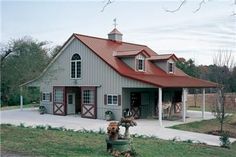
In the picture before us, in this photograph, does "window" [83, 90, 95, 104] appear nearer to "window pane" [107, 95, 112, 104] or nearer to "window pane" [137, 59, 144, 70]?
"window pane" [107, 95, 112, 104]

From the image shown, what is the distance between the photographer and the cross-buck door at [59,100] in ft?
91.8

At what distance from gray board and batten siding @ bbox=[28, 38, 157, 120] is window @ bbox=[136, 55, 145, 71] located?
9.25ft

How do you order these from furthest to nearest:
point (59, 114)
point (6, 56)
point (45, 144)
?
point (59, 114) → point (6, 56) → point (45, 144)

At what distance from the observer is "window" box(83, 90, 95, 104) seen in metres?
26.2

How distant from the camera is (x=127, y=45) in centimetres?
3225

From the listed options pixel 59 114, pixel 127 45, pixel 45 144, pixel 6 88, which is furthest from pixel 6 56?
pixel 127 45

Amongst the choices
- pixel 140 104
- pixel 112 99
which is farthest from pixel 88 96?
pixel 140 104

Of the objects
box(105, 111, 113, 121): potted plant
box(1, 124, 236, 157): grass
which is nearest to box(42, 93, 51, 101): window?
box(105, 111, 113, 121): potted plant

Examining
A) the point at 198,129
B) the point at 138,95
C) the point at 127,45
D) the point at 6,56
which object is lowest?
the point at 198,129

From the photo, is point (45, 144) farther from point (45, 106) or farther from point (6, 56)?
point (45, 106)

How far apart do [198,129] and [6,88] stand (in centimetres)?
1171

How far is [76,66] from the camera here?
89.7 ft

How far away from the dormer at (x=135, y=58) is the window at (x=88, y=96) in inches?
141

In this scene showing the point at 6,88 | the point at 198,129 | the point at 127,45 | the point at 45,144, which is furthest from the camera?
the point at 127,45
